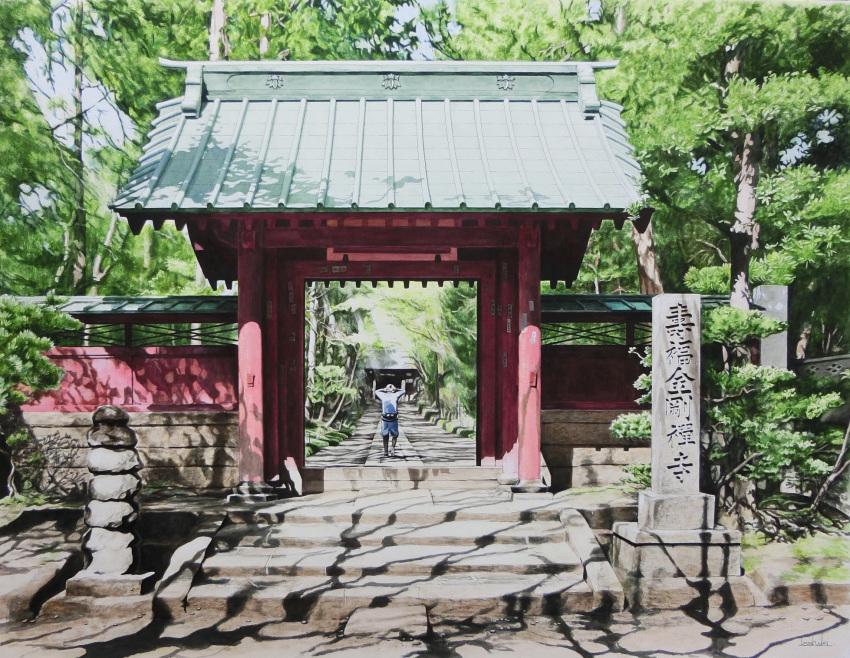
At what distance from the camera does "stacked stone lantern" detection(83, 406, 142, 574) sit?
21.3 feet

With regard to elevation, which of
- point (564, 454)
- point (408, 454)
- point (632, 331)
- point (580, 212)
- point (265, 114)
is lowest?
point (408, 454)

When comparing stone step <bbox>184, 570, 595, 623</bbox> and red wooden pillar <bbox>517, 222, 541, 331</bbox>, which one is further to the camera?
red wooden pillar <bbox>517, 222, 541, 331</bbox>

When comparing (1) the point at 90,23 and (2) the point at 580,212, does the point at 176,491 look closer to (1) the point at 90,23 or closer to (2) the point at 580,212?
(2) the point at 580,212

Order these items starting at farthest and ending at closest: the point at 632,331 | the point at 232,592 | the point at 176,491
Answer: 1. the point at 632,331
2. the point at 176,491
3. the point at 232,592

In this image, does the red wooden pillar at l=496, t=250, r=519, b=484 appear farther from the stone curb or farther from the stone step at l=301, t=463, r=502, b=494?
the stone curb

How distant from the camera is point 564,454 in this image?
9344 millimetres

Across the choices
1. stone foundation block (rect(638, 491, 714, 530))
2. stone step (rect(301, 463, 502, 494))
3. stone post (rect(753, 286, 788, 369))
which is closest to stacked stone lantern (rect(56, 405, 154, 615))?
stone step (rect(301, 463, 502, 494))

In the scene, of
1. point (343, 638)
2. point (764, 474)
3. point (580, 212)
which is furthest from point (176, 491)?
point (764, 474)

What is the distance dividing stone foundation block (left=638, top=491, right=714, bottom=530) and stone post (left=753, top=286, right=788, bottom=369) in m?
3.03

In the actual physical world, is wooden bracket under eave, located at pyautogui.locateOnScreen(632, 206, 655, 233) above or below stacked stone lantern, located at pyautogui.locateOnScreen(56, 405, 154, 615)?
above

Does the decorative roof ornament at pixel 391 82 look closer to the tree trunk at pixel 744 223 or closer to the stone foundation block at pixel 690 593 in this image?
the tree trunk at pixel 744 223

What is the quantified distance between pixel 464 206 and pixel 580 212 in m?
1.34

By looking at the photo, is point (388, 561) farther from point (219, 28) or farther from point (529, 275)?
point (219, 28)

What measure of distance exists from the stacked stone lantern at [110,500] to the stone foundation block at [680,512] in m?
5.13
